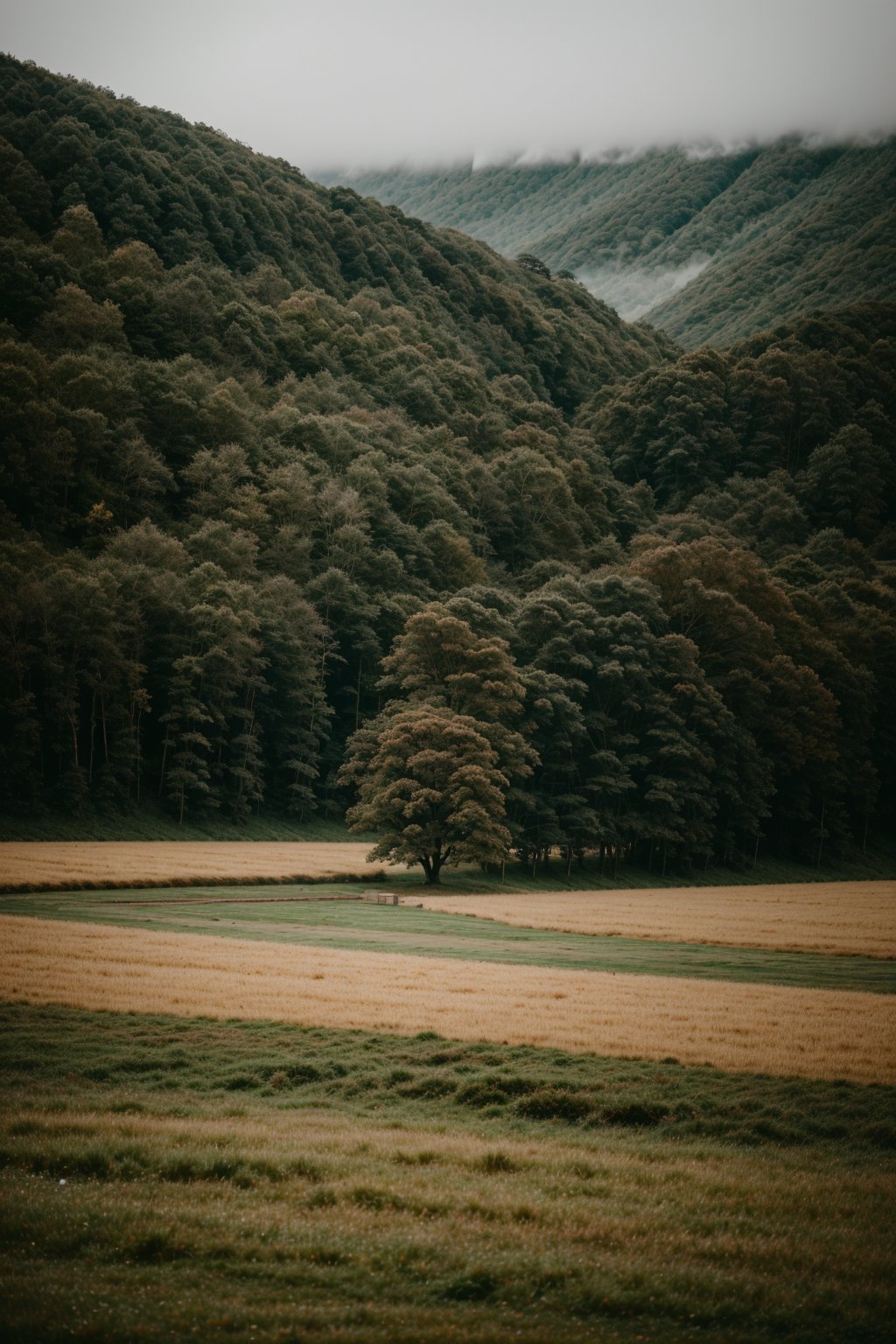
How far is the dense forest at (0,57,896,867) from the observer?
237 feet

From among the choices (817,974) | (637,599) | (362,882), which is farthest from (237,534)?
(817,974)

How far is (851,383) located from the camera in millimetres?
188750

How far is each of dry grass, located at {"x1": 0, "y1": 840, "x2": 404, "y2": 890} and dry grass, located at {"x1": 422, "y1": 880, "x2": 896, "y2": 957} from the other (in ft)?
29.2

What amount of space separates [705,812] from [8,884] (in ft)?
180

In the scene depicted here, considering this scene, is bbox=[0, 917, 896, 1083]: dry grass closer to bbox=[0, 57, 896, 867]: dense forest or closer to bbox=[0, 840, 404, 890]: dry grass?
bbox=[0, 840, 404, 890]: dry grass

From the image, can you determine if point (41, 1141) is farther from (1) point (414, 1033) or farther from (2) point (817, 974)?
(2) point (817, 974)

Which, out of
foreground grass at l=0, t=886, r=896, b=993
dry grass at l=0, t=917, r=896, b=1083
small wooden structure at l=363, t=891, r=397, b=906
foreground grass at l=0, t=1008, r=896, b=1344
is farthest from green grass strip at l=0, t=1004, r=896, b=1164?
small wooden structure at l=363, t=891, r=397, b=906

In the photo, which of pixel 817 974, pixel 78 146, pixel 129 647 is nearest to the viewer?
pixel 817 974

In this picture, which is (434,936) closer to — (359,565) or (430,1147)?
(430,1147)

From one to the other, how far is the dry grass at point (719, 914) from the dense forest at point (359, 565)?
24.5ft

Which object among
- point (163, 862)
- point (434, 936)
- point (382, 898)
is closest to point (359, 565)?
point (163, 862)

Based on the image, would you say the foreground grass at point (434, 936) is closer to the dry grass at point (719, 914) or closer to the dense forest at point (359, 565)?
the dry grass at point (719, 914)

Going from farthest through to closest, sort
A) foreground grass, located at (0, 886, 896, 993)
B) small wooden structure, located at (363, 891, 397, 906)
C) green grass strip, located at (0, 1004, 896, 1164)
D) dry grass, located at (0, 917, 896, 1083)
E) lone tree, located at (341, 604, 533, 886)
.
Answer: lone tree, located at (341, 604, 533, 886)
small wooden structure, located at (363, 891, 397, 906)
foreground grass, located at (0, 886, 896, 993)
dry grass, located at (0, 917, 896, 1083)
green grass strip, located at (0, 1004, 896, 1164)

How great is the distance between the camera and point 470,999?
24562 mm
